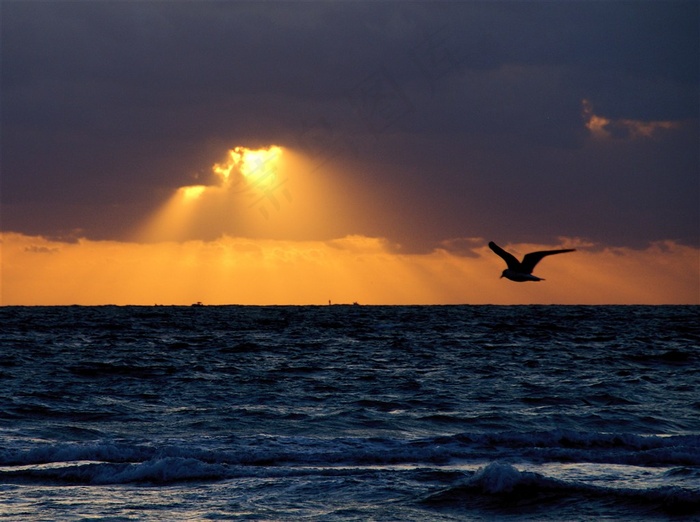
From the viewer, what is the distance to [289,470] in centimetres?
1426

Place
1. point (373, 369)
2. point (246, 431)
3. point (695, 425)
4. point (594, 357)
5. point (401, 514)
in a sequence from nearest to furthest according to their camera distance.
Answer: point (401, 514) < point (246, 431) < point (695, 425) < point (373, 369) < point (594, 357)

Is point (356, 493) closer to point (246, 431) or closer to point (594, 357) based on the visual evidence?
point (246, 431)

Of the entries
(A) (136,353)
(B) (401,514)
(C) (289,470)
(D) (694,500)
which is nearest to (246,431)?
(C) (289,470)

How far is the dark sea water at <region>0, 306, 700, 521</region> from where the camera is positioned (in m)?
12.1

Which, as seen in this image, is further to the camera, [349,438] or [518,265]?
[518,265]

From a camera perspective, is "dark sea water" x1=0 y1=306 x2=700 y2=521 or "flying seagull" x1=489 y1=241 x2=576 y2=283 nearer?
"dark sea water" x1=0 y1=306 x2=700 y2=521

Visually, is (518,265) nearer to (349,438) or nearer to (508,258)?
(508,258)

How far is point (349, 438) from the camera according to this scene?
17.2 meters

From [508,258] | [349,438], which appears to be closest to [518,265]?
[508,258]

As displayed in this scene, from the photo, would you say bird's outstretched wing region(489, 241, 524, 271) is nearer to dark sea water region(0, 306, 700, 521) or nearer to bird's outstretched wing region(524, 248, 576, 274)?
bird's outstretched wing region(524, 248, 576, 274)

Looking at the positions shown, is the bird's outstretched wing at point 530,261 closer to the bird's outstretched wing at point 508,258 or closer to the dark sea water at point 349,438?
the bird's outstretched wing at point 508,258

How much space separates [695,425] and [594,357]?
17.4 m

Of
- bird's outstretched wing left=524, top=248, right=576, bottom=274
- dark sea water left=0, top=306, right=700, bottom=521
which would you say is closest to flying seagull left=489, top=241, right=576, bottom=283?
A: bird's outstretched wing left=524, top=248, right=576, bottom=274

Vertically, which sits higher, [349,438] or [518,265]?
[518,265]
